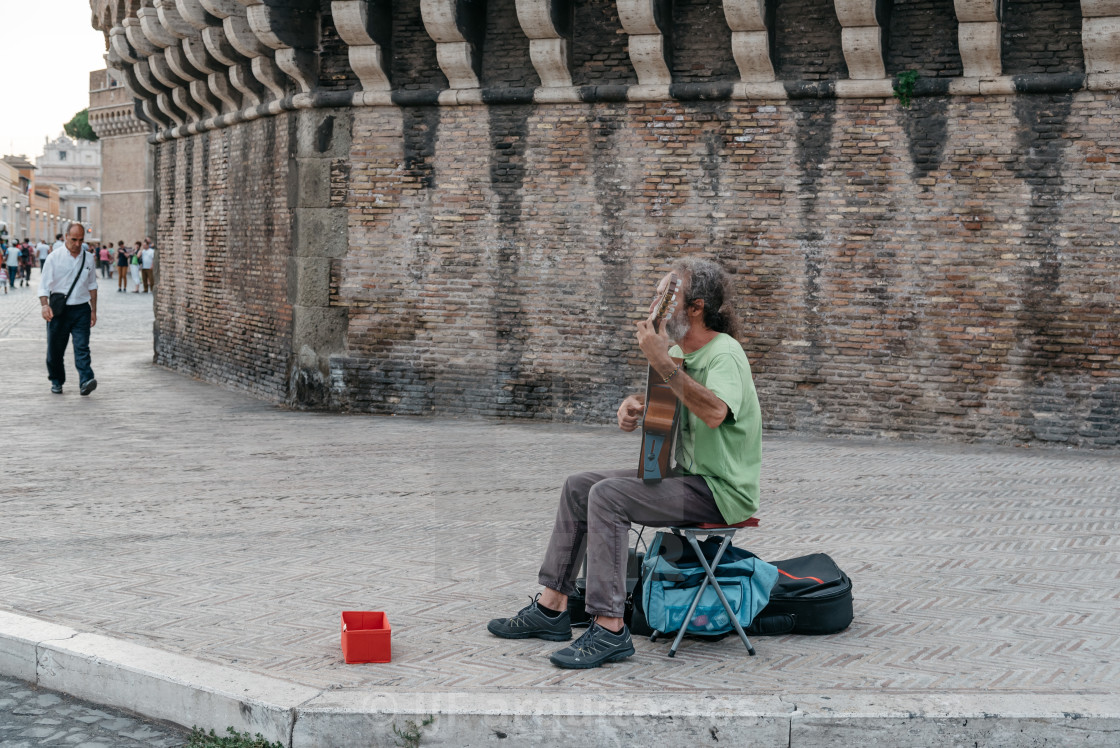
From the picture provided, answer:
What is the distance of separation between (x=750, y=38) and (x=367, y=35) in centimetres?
388

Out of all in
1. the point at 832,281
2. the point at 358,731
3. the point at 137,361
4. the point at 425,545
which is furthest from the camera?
the point at 137,361

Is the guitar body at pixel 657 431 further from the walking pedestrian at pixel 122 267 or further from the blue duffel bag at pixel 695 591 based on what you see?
the walking pedestrian at pixel 122 267

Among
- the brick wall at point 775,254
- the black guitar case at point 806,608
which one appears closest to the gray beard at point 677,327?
the black guitar case at point 806,608

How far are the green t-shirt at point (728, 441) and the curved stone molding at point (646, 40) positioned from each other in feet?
24.6

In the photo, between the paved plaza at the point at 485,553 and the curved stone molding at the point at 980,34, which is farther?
the curved stone molding at the point at 980,34

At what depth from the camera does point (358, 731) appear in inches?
Answer: 163

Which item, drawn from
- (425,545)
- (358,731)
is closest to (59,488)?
(425,545)

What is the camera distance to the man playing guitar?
15.5ft

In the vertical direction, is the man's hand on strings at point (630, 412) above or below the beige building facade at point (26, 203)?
below

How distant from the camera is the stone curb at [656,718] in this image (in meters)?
4.13

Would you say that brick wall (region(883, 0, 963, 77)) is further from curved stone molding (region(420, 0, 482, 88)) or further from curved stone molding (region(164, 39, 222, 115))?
curved stone molding (region(164, 39, 222, 115))

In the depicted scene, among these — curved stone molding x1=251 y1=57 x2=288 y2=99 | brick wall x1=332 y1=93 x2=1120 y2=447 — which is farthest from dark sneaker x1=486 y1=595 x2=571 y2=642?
curved stone molding x1=251 y1=57 x2=288 y2=99

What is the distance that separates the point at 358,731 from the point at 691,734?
1.10 metres

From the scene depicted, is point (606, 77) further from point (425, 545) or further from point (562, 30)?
point (425, 545)
